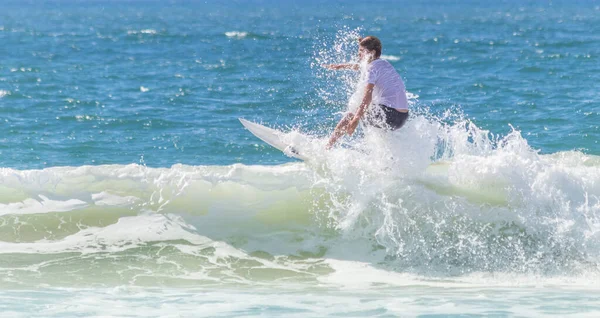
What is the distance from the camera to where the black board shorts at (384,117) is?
370 inches

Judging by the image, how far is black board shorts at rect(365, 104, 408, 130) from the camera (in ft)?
30.8

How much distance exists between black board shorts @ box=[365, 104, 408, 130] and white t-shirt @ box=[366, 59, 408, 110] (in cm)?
6

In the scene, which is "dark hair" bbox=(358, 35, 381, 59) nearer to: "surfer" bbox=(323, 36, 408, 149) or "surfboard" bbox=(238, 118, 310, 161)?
"surfer" bbox=(323, 36, 408, 149)

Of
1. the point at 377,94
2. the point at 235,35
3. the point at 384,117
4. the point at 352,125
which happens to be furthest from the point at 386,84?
the point at 235,35

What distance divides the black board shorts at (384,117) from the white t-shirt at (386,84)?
0.06 meters

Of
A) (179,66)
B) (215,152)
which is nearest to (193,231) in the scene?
(215,152)

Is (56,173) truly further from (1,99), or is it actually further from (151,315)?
(1,99)

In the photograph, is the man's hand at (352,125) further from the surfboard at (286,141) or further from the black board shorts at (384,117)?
the surfboard at (286,141)

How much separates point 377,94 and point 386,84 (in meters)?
0.15

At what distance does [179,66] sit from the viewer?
29.1 meters

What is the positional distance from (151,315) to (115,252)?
2259 mm

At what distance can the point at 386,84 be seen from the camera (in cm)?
932

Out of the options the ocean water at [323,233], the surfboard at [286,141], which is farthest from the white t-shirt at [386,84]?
the surfboard at [286,141]

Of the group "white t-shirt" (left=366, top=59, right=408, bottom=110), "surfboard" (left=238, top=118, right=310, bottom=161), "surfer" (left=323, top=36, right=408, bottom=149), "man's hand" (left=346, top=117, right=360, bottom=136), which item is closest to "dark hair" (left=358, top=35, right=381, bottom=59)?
"surfer" (left=323, top=36, right=408, bottom=149)
